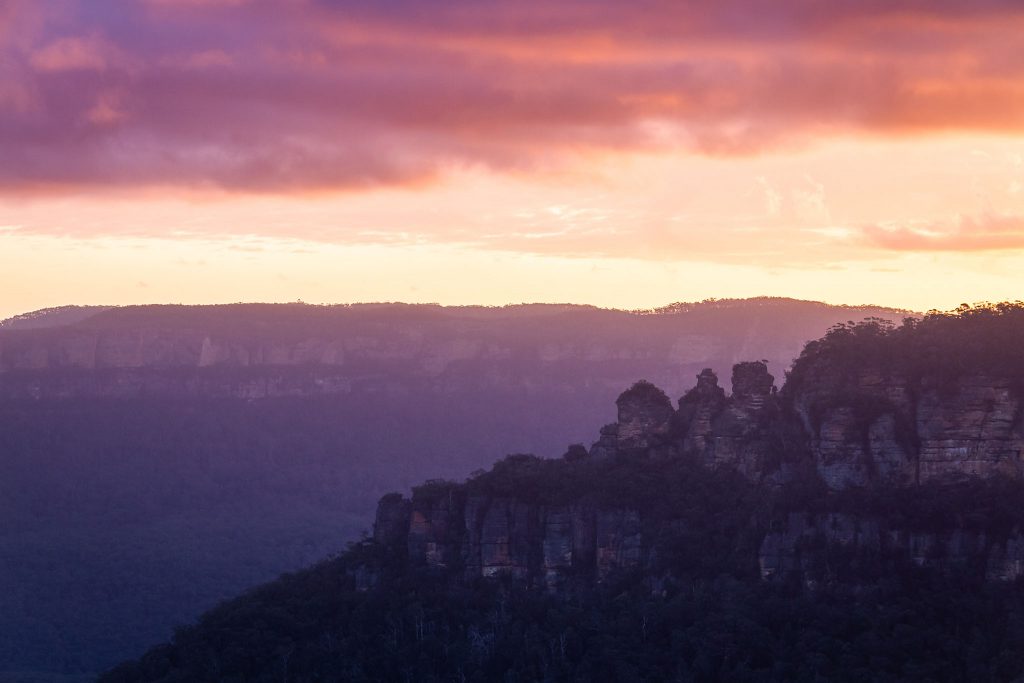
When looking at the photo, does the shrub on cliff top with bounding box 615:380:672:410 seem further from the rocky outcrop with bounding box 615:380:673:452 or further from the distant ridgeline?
the distant ridgeline

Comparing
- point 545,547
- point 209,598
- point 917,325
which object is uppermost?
point 917,325

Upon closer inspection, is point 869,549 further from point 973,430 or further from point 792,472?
point 792,472

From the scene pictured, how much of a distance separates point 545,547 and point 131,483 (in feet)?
→ 328

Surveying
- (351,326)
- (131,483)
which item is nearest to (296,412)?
(351,326)

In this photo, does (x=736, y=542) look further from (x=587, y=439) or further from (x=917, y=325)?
(x=587, y=439)

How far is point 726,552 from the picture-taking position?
80625mm

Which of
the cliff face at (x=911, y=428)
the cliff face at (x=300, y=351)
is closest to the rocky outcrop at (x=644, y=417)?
the cliff face at (x=911, y=428)

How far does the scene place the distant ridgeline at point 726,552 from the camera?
73.1 meters

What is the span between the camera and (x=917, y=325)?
8488 centimetres

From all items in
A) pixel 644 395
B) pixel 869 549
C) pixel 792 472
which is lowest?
pixel 869 549

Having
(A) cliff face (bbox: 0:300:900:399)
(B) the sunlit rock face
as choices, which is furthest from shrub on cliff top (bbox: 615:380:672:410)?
(A) cliff face (bbox: 0:300:900:399)

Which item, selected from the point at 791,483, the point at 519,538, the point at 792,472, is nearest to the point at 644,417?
the point at 519,538

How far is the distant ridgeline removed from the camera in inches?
2876

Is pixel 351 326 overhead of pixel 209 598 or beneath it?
overhead
